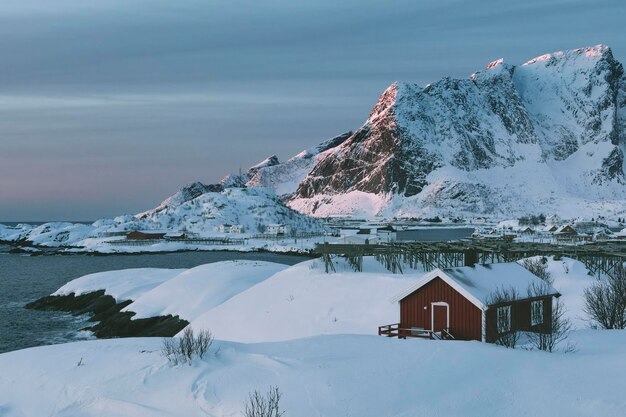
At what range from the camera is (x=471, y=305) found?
101 feet

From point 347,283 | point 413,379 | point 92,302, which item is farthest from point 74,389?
point 92,302

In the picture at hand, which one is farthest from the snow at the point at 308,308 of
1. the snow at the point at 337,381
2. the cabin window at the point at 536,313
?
the snow at the point at 337,381

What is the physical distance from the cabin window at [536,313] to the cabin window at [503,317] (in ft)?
8.06

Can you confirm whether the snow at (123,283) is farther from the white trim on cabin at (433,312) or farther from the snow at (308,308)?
the white trim on cabin at (433,312)

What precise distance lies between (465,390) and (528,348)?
707 cm

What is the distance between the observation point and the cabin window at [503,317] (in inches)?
1181

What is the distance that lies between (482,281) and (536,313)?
4079mm

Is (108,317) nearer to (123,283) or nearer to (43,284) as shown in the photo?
(123,283)

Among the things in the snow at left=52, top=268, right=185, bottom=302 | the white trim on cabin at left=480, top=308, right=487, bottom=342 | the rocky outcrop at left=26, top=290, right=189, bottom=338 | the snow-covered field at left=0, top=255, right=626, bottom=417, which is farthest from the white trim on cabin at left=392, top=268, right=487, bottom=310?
the snow at left=52, top=268, right=185, bottom=302

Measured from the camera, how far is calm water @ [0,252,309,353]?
5534 cm

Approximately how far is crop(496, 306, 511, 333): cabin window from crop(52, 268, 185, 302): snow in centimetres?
4460

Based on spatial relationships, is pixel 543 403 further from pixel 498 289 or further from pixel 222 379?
pixel 498 289

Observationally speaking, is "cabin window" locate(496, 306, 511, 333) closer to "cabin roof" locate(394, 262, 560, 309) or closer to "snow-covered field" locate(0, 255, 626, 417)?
"cabin roof" locate(394, 262, 560, 309)

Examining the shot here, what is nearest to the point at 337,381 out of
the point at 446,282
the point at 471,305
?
the point at 471,305
